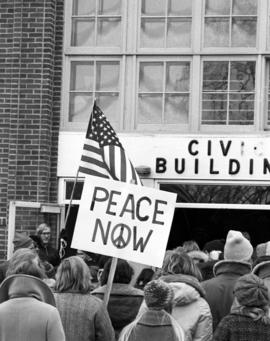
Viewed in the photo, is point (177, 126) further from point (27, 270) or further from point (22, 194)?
point (27, 270)

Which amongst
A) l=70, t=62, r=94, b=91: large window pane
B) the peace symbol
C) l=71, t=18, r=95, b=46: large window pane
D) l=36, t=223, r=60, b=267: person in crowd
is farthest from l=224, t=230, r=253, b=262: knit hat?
l=71, t=18, r=95, b=46: large window pane

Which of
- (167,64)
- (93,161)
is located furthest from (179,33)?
(93,161)

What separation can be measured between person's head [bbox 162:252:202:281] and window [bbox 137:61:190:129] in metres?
7.08

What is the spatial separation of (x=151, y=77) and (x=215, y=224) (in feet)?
8.07

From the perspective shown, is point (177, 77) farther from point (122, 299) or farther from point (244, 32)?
point (122, 299)

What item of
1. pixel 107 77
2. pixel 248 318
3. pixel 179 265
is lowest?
pixel 248 318

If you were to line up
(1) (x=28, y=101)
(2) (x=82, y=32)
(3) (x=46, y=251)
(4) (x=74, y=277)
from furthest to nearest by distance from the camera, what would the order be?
(2) (x=82, y=32), (1) (x=28, y=101), (3) (x=46, y=251), (4) (x=74, y=277)

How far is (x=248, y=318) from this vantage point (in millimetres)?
6305

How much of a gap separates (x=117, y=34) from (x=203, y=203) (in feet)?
9.74

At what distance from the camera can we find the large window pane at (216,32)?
14.6 meters

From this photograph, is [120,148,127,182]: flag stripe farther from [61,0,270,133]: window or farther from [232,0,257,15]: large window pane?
[232,0,257,15]: large window pane

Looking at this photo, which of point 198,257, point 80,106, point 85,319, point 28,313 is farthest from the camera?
point 80,106

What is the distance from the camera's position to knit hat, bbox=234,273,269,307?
6316mm

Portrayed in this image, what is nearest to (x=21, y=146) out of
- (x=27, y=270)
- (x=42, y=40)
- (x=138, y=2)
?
(x=42, y=40)
